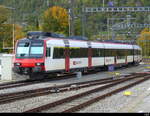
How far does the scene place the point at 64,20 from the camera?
65.8 m

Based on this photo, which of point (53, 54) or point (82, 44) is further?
point (82, 44)

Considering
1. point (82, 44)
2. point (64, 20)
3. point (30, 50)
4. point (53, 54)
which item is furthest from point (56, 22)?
point (30, 50)

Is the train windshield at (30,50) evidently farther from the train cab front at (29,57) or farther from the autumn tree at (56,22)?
the autumn tree at (56,22)

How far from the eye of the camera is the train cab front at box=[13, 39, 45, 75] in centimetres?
2170

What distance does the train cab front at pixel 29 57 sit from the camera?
21703 mm

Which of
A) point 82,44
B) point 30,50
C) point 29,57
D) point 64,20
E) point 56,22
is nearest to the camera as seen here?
point 29,57

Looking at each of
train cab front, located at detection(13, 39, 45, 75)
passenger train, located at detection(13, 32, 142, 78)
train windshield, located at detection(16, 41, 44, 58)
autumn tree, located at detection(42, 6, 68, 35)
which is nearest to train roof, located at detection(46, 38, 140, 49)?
passenger train, located at detection(13, 32, 142, 78)

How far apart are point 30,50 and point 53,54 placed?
148cm

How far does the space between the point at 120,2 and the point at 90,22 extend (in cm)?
962

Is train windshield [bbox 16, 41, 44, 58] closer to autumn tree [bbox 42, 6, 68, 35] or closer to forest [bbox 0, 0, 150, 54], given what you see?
forest [bbox 0, 0, 150, 54]

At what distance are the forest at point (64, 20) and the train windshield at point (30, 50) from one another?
43.0 ft

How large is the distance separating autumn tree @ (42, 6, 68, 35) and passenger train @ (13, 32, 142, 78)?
33337mm

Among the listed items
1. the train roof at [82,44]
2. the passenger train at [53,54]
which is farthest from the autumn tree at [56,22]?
the passenger train at [53,54]

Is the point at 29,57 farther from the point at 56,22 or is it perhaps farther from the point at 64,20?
the point at 64,20
